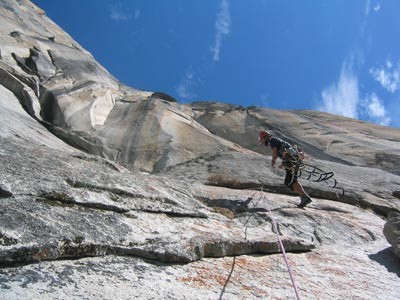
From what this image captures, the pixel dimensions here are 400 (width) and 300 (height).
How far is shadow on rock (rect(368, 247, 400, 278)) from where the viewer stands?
843cm

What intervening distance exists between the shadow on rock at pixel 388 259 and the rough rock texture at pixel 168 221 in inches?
0.9

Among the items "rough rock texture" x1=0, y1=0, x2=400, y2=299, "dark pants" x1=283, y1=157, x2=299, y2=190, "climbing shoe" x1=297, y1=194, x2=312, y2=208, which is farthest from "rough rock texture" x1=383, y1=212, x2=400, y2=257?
"dark pants" x1=283, y1=157, x2=299, y2=190

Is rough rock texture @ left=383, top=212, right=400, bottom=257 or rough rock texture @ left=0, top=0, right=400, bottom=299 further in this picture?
rough rock texture @ left=383, top=212, right=400, bottom=257

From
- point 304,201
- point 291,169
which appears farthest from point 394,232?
point 291,169

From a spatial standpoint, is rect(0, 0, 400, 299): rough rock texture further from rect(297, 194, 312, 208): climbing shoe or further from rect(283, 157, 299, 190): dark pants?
rect(283, 157, 299, 190): dark pants

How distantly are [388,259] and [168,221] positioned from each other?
4.30 metres

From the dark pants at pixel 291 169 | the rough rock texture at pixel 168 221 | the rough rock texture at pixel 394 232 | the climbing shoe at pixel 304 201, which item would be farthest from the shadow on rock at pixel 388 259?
the dark pants at pixel 291 169

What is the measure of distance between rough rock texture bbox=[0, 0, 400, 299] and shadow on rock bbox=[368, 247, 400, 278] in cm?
2

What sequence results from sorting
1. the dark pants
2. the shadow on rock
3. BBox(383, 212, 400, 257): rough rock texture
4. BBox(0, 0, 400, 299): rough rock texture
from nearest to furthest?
BBox(0, 0, 400, 299): rough rock texture, the shadow on rock, BBox(383, 212, 400, 257): rough rock texture, the dark pants

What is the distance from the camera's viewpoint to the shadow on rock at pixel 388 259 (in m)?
8.43

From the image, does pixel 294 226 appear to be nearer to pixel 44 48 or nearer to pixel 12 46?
pixel 12 46

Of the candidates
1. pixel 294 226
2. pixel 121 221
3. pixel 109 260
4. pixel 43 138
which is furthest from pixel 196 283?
pixel 43 138

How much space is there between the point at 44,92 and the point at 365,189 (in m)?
14.8

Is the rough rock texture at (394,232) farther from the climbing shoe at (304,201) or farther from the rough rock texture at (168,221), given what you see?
the climbing shoe at (304,201)
